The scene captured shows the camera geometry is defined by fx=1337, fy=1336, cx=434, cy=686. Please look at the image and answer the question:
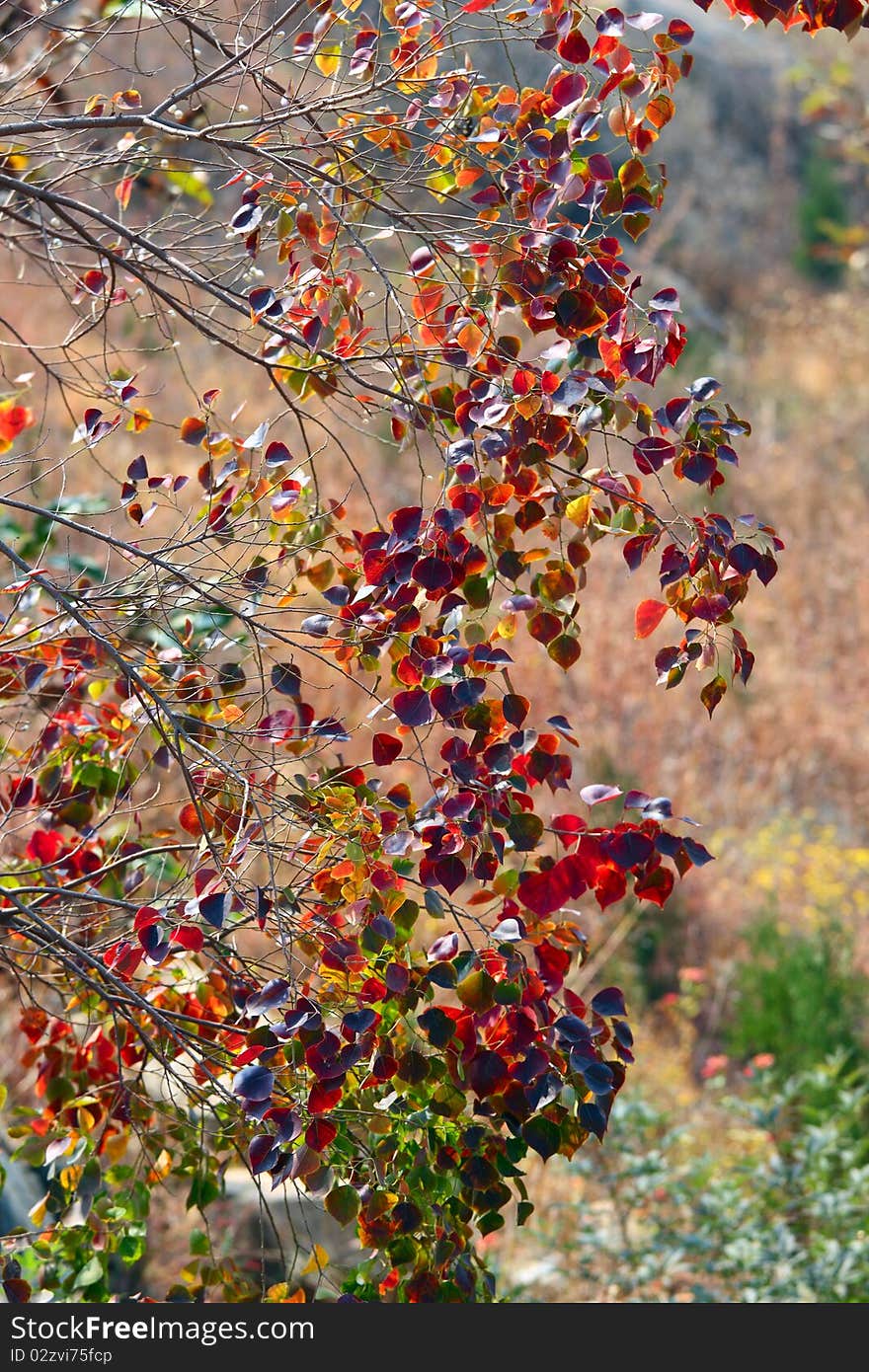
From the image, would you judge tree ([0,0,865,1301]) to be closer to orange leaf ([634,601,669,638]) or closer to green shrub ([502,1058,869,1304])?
orange leaf ([634,601,669,638])

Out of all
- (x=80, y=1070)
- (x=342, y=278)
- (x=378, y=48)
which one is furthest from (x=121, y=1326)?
(x=378, y=48)

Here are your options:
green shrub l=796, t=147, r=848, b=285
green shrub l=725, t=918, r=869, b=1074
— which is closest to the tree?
green shrub l=725, t=918, r=869, b=1074

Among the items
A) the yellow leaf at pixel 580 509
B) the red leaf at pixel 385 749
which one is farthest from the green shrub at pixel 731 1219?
the yellow leaf at pixel 580 509

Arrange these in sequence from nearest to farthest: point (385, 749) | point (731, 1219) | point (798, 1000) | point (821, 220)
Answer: point (385, 749), point (731, 1219), point (798, 1000), point (821, 220)

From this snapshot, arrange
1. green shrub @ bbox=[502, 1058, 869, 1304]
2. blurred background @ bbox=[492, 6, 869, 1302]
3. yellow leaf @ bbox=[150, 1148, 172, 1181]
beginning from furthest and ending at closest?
blurred background @ bbox=[492, 6, 869, 1302] < green shrub @ bbox=[502, 1058, 869, 1304] < yellow leaf @ bbox=[150, 1148, 172, 1181]

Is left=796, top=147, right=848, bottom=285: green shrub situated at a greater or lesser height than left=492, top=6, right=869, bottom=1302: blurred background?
greater

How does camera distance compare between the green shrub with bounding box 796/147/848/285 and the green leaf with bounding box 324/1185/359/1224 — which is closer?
the green leaf with bounding box 324/1185/359/1224

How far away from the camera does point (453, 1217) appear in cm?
161

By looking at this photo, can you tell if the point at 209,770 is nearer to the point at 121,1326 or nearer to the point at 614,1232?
the point at 121,1326

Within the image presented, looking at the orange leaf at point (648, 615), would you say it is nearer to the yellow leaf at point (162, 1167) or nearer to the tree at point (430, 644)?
the tree at point (430, 644)

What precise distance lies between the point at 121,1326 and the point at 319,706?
3771 mm

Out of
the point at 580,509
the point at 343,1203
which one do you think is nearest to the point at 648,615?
the point at 580,509

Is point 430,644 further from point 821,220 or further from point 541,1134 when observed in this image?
point 821,220

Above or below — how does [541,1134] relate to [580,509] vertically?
below
